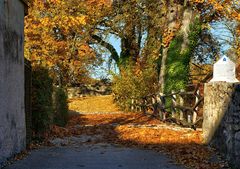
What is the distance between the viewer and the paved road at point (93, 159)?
732cm

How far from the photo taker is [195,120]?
12.5 m

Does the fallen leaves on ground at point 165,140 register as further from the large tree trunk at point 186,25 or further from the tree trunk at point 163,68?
the large tree trunk at point 186,25

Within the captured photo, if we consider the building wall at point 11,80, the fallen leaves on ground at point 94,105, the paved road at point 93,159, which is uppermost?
the building wall at point 11,80

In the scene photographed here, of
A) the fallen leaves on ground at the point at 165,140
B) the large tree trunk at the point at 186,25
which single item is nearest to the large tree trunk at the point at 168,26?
the large tree trunk at the point at 186,25

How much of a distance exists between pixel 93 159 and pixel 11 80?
2160 millimetres

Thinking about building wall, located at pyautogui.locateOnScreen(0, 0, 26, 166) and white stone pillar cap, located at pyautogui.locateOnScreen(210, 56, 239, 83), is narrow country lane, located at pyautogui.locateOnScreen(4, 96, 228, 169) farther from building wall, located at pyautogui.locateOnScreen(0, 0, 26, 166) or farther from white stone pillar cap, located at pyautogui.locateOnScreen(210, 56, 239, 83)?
white stone pillar cap, located at pyautogui.locateOnScreen(210, 56, 239, 83)

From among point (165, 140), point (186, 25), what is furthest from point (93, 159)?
point (186, 25)

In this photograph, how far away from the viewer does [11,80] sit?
25.6 ft

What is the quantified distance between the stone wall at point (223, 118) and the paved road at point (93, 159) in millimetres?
1044

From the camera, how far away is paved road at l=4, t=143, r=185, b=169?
7.32 m

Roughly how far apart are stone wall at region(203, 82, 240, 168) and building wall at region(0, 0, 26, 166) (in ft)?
13.0

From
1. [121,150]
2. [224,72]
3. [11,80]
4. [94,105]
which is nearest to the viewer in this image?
[11,80]

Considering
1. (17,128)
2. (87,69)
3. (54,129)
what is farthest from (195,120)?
(87,69)

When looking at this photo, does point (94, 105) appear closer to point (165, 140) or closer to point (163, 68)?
point (163, 68)
